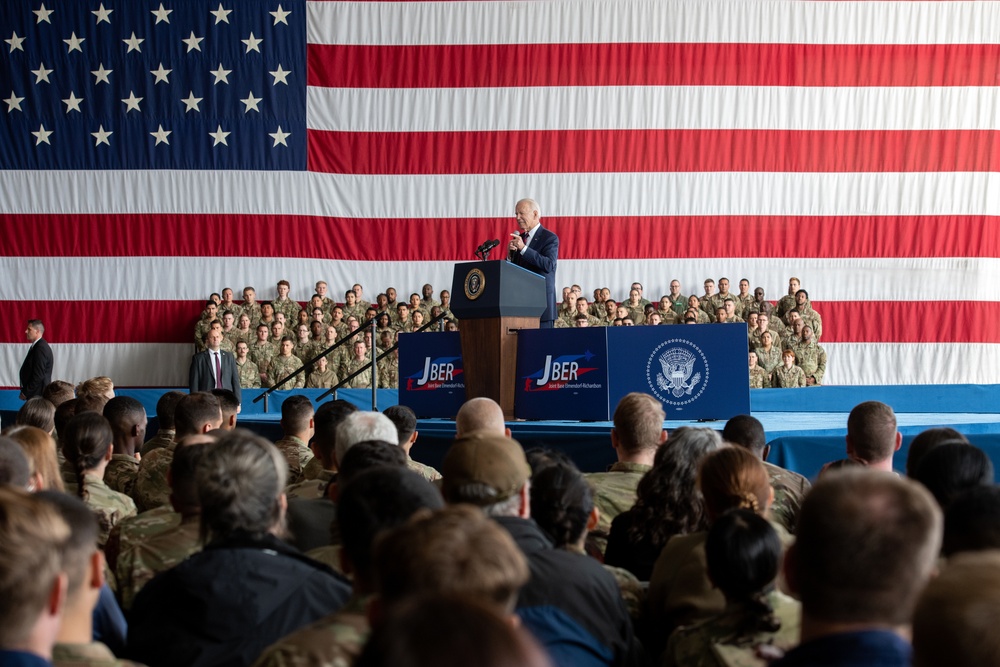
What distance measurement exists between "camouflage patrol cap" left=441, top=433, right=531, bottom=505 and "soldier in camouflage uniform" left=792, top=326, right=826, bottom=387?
1051cm

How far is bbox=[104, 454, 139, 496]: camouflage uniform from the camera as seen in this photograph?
3.83 m

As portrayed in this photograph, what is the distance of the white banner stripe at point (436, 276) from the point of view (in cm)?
1224

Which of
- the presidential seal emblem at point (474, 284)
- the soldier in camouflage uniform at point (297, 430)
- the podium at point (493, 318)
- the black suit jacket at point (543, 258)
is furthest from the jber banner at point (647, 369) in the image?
the soldier in camouflage uniform at point (297, 430)

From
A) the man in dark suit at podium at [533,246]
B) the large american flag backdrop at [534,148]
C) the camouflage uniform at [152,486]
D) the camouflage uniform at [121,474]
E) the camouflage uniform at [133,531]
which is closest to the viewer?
the camouflage uniform at [133,531]

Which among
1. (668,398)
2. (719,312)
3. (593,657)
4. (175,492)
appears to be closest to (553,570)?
(593,657)

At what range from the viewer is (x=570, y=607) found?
1821 millimetres

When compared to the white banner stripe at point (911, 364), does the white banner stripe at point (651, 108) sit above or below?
above

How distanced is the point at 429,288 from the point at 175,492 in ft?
31.9

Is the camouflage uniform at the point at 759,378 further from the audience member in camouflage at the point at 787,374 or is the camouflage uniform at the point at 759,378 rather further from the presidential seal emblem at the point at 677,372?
the presidential seal emblem at the point at 677,372

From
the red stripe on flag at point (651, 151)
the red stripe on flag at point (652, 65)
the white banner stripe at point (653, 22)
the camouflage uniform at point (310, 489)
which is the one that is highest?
the white banner stripe at point (653, 22)

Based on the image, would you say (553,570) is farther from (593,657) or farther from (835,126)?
(835,126)

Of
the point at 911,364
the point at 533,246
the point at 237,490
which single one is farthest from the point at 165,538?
the point at 911,364

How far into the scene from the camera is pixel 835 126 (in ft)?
40.7

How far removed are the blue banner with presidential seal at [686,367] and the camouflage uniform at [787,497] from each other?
227 centimetres
